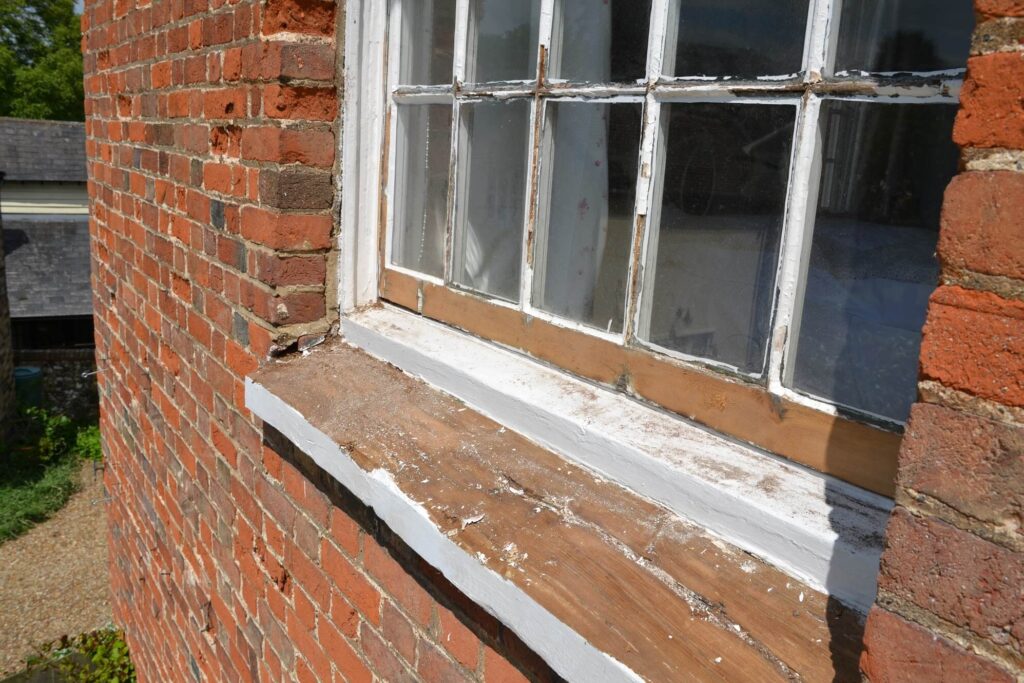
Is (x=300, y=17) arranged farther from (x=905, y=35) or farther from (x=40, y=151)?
(x=40, y=151)

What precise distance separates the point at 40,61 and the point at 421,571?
39.6 m

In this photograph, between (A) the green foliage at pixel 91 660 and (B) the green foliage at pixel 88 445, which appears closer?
(A) the green foliage at pixel 91 660

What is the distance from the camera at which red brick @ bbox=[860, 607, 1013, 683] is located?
728 mm

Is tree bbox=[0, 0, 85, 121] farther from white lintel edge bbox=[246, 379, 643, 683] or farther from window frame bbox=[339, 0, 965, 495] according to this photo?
white lintel edge bbox=[246, 379, 643, 683]

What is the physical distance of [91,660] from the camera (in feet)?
17.3

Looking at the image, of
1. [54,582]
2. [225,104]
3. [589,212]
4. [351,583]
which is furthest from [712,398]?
[54,582]

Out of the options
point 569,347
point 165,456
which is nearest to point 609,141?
point 569,347

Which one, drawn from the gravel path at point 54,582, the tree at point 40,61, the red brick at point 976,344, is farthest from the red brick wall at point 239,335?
Answer: the tree at point 40,61

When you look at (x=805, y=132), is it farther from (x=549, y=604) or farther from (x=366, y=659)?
(x=366, y=659)

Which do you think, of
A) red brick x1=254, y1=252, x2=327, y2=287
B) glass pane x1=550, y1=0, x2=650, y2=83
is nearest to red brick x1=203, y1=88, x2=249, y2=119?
red brick x1=254, y1=252, x2=327, y2=287

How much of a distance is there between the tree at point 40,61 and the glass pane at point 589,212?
3676 cm

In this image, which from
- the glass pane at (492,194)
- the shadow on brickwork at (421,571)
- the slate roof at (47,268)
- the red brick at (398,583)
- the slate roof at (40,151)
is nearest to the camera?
the shadow on brickwork at (421,571)

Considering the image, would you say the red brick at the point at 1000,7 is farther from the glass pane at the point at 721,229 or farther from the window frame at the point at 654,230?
the glass pane at the point at 721,229

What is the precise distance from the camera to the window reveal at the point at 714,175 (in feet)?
3.39
